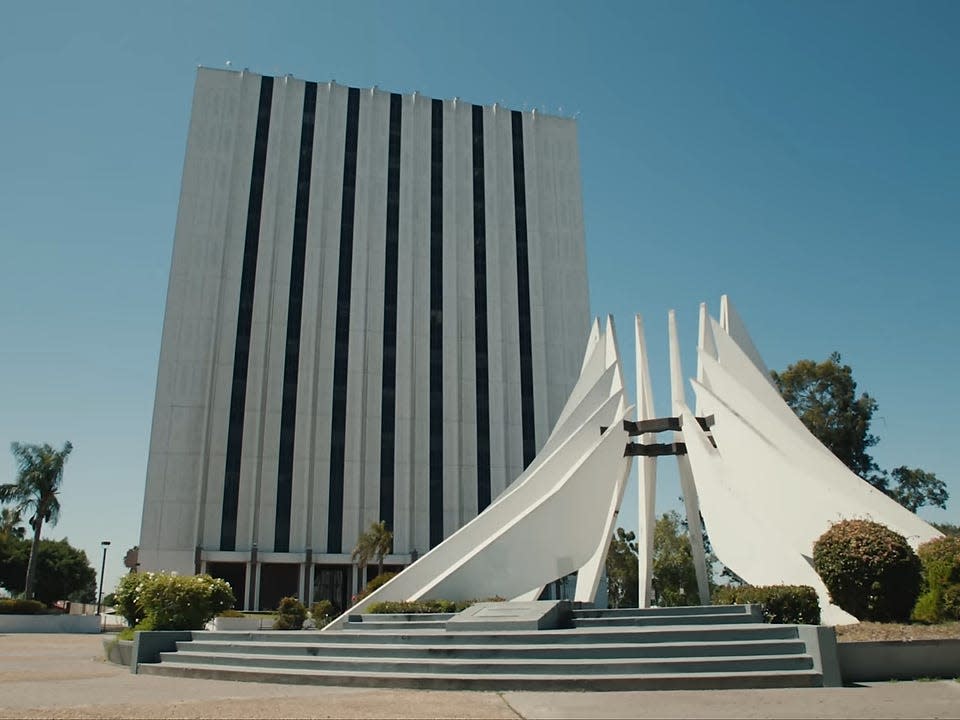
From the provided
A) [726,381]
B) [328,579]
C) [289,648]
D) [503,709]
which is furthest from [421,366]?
[503,709]

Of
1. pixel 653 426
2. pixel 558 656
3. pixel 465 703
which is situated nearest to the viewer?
pixel 465 703

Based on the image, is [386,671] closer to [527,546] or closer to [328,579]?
[527,546]

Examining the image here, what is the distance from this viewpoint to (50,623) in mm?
40094

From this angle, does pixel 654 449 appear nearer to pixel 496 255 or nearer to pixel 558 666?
pixel 558 666

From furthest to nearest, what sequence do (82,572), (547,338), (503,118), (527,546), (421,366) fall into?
(82,572) → (503,118) → (547,338) → (421,366) → (527,546)

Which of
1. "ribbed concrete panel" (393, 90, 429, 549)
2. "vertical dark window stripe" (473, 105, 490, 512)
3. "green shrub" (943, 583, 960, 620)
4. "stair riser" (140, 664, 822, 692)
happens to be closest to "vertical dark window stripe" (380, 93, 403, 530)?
"ribbed concrete panel" (393, 90, 429, 549)

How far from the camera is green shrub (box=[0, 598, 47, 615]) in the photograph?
3984 centimetres

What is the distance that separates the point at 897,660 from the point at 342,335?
126ft

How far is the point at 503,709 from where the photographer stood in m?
8.84

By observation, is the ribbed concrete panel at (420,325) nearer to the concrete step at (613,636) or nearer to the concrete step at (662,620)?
the concrete step at (662,620)

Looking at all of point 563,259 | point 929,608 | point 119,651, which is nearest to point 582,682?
point 929,608

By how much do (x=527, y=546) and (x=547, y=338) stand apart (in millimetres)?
30695

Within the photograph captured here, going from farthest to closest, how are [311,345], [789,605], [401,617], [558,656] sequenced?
[311,345] < [401,617] < [789,605] < [558,656]

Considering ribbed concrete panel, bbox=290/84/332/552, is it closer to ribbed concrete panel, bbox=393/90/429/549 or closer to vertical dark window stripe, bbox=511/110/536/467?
ribbed concrete panel, bbox=393/90/429/549
